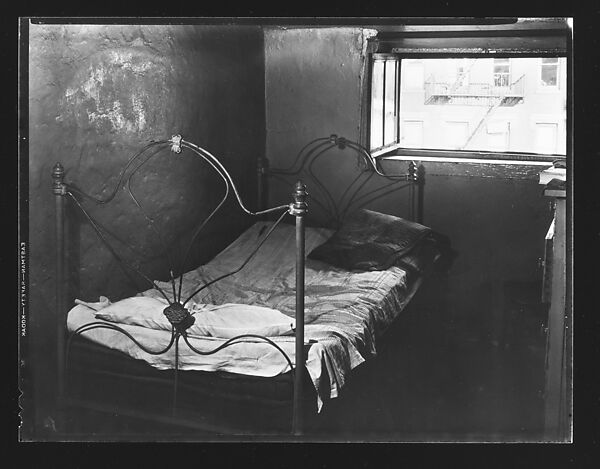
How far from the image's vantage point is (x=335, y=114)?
339cm

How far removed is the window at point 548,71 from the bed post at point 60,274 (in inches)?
73.3

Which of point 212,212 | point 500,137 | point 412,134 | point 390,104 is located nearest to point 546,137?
point 500,137

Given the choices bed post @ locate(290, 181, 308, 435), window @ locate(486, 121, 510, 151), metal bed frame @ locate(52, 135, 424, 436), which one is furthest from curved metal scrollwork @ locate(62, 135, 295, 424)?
window @ locate(486, 121, 510, 151)

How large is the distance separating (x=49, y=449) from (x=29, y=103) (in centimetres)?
134

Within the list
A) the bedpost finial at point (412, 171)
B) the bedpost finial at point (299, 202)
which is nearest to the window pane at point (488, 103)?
the bedpost finial at point (412, 171)

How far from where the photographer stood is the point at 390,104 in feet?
11.1

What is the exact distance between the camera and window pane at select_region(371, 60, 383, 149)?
3398 millimetres

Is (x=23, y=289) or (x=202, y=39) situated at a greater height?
(x=202, y=39)

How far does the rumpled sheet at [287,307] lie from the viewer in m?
3.17

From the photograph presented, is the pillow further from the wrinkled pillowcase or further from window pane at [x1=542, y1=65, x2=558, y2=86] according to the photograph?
window pane at [x1=542, y1=65, x2=558, y2=86]

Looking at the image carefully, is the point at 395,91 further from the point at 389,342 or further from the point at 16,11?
the point at 16,11

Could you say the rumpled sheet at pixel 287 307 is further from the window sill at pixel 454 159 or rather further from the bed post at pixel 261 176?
the window sill at pixel 454 159

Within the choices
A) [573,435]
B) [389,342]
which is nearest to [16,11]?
[389,342]

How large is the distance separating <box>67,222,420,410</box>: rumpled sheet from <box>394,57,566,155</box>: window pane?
2.00ft
